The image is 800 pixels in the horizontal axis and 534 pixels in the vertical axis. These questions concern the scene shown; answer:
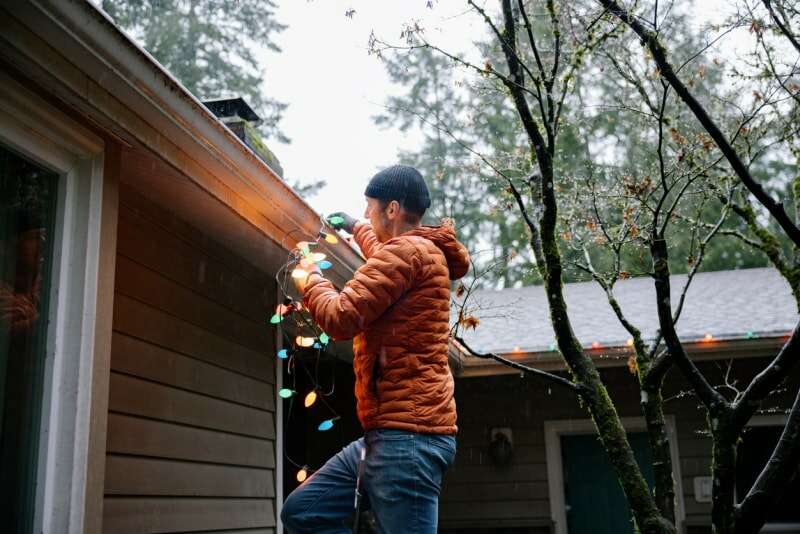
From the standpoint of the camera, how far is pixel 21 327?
7.09 feet

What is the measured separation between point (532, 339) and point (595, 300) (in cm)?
209

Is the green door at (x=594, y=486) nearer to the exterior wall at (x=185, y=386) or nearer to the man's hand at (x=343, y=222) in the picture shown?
the exterior wall at (x=185, y=386)

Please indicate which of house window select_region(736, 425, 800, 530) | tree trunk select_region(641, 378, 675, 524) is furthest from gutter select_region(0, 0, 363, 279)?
house window select_region(736, 425, 800, 530)

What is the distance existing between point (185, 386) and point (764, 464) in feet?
17.9

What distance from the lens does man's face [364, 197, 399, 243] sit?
2373 mm

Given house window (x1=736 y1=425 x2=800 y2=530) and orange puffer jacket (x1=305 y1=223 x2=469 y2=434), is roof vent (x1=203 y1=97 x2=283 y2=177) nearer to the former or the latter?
orange puffer jacket (x1=305 y1=223 x2=469 y2=434)

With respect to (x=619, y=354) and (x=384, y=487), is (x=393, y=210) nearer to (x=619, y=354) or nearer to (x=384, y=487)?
(x=384, y=487)

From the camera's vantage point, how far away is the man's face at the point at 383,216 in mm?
A: 2373

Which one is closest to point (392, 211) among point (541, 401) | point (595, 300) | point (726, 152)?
point (726, 152)

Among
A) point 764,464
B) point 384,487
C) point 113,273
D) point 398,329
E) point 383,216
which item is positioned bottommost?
point 384,487

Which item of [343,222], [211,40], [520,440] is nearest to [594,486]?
[520,440]

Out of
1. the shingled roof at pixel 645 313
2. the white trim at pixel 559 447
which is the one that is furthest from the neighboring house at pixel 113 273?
the white trim at pixel 559 447

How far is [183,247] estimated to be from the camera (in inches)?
137

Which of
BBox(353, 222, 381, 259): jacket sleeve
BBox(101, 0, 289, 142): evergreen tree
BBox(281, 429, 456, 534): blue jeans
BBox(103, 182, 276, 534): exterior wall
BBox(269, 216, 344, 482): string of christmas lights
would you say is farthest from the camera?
BBox(101, 0, 289, 142): evergreen tree
